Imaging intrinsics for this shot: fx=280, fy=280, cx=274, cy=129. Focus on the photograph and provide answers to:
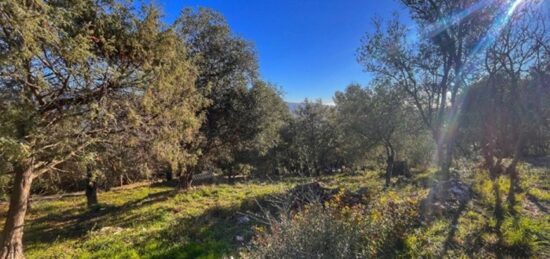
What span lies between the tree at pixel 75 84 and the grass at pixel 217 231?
199cm

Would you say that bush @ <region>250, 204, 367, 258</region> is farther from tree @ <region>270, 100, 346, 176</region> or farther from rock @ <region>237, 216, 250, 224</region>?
tree @ <region>270, 100, 346, 176</region>

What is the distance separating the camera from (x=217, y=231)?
7.41 metres

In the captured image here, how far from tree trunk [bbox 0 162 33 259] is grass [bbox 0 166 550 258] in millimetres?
506

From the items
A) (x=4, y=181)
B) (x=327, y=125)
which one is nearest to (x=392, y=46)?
(x=4, y=181)

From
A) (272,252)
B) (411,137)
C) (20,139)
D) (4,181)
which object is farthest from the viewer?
(411,137)

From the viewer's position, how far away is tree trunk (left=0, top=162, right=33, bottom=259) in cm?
626

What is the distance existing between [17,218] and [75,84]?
11.3 ft

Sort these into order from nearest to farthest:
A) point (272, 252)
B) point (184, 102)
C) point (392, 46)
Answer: point (272, 252), point (184, 102), point (392, 46)

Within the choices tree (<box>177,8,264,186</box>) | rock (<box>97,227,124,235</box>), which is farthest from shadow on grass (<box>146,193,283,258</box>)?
tree (<box>177,8,264,186</box>)

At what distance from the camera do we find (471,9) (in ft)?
29.0

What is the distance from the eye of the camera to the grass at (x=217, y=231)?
16.0ft

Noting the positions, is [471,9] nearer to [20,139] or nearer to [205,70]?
[205,70]

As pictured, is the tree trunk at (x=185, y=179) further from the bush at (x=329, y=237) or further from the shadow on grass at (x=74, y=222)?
the bush at (x=329, y=237)

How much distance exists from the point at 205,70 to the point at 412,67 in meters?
8.98
